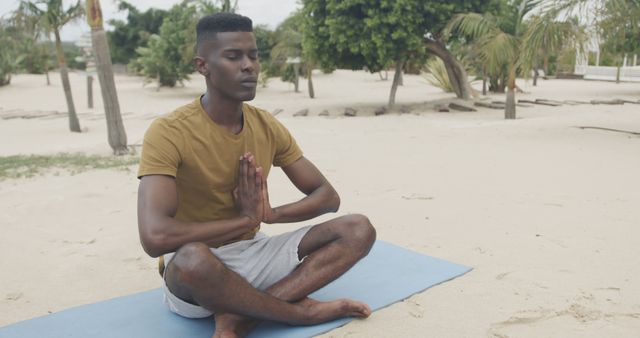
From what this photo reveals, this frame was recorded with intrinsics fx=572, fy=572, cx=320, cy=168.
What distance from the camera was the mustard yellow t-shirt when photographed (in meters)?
2.40

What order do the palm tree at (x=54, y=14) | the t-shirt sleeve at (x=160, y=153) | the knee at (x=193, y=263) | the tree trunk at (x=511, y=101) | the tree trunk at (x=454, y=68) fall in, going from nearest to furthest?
the knee at (x=193, y=263) → the t-shirt sleeve at (x=160, y=153) → the palm tree at (x=54, y=14) → the tree trunk at (x=511, y=101) → the tree trunk at (x=454, y=68)

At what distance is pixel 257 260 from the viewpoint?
2.63m

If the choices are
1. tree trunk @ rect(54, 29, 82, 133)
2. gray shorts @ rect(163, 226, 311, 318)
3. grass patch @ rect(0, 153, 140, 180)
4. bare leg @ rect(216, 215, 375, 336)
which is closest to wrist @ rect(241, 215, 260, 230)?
gray shorts @ rect(163, 226, 311, 318)

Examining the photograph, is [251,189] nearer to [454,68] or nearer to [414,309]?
[414,309]

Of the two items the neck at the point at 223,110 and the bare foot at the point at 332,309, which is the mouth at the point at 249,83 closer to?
the neck at the point at 223,110

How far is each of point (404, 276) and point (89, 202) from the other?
3.55 meters

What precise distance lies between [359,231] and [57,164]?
6.02 meters

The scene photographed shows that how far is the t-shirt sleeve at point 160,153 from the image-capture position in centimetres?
→ 235

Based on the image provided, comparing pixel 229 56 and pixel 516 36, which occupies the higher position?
pixel 516 36

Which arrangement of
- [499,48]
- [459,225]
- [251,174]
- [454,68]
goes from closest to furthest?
[251,174]
[459,225]
[499,48]
[454,68]

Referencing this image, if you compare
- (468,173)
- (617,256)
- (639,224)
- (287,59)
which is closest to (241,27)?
(617,256)

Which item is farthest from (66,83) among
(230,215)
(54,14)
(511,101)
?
(230,215)

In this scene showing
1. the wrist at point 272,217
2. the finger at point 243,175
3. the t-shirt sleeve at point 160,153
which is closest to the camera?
the t-shirt sleeve at point 160,153

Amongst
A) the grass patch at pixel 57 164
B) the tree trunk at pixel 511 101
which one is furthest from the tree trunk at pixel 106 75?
the tree trunk at pixel 511 101
